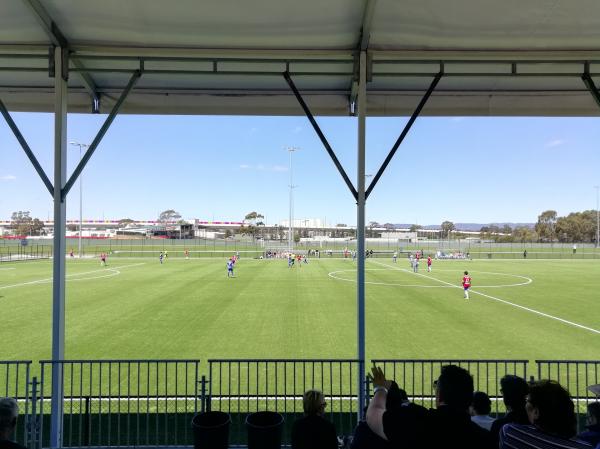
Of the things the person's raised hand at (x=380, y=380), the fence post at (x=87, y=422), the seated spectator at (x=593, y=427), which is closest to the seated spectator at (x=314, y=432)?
the person's raised hand at (x=380, y=380)

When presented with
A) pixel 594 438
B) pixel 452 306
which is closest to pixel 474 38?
pixel 594 438

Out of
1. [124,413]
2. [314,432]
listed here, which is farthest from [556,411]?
[124,413]

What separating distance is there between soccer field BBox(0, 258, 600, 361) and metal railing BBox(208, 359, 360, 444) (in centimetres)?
171

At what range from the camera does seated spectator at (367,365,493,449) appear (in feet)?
7.03

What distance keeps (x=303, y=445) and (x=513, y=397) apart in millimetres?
1617

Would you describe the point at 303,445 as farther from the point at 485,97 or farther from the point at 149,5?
the point at 485,97

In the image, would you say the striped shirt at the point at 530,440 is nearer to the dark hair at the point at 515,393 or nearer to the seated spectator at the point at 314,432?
the dark hair at the point at 515,393

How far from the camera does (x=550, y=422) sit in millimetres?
2100

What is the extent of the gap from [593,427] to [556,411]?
1.06 meters

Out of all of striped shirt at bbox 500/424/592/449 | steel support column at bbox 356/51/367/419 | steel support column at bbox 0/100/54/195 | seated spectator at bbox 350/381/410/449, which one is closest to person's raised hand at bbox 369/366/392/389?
seated spectator at bbox 350/381/410/449

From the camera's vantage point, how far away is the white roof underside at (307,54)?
13.9ft

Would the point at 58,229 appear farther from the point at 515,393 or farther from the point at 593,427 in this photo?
the point at 593,427

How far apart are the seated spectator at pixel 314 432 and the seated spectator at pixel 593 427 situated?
71.5 inches

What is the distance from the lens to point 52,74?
489 cm
